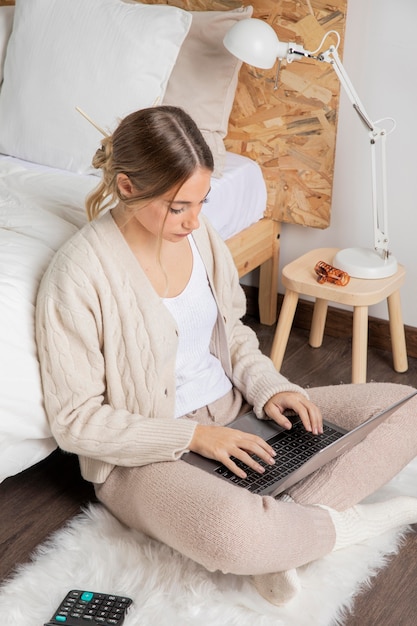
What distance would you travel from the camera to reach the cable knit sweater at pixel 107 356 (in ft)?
5.07

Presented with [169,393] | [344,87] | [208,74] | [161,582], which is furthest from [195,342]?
[208,74]

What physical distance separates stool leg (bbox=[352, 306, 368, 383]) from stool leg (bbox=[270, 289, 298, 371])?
18 cm

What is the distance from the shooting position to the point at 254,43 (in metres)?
1.98

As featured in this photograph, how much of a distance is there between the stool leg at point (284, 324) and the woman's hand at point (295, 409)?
55 centimetres

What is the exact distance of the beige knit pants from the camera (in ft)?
4.79

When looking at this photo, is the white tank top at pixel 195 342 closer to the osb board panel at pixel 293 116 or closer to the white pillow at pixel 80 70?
the white pillow at pixel 80 70

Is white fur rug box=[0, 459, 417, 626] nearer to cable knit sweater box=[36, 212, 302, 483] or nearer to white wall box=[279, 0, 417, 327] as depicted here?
cable knit sweater box=[36, 212, 302, 483]

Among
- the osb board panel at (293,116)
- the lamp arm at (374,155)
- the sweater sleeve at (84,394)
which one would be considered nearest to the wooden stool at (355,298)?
the lamp arm at (374,155)

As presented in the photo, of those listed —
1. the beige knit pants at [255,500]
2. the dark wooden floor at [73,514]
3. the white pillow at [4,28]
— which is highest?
the white pillow at [4,28]

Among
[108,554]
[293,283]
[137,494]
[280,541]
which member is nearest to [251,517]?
[280,541]

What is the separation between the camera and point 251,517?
1.46m

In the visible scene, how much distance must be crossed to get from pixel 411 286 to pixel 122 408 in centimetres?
116

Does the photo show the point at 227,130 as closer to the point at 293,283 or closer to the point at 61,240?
the point at 293,283

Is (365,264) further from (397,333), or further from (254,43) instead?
(254,43)
